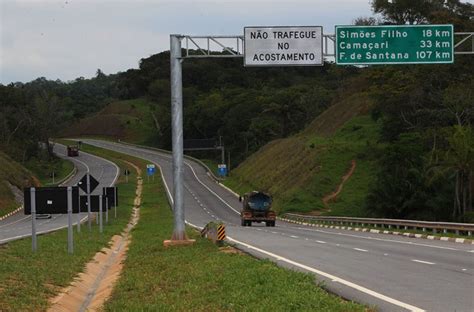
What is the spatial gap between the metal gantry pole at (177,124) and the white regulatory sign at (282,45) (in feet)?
8.18

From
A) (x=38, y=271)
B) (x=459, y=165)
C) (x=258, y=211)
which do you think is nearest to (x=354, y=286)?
(x=38, y=271)

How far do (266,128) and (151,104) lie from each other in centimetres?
7261

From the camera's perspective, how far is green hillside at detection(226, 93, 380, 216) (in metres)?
73.0

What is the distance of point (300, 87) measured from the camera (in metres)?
132

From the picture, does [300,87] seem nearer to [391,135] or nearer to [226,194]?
[226,194]

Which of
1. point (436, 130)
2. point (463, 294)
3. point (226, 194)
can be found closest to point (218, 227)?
point (463, 294)

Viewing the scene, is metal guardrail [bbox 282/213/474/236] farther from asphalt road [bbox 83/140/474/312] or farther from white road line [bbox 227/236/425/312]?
white road line [bbox 227/236/425/312]

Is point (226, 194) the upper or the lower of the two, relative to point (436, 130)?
lower

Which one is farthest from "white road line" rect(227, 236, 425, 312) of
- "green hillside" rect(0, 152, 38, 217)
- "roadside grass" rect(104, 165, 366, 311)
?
"green hillside" rect(0, 152, 38, 217)

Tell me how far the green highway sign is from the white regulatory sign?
3.27ft

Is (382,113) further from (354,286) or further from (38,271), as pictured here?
Result: (354,286)

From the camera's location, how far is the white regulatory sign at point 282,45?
25984 millimetres

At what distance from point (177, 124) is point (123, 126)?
161 metres

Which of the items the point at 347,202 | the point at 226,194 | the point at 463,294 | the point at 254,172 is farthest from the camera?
the point at 254,172
